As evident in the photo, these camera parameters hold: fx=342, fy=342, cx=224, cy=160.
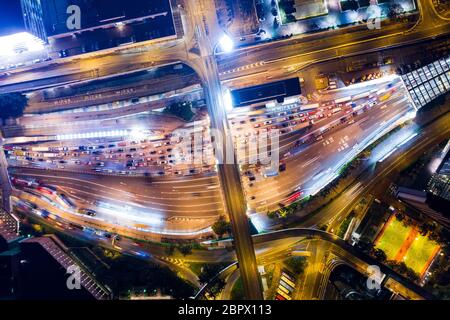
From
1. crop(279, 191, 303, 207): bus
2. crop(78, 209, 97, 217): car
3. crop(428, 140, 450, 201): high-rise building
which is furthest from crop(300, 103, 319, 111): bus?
crop(78, 209, 97, 217): car

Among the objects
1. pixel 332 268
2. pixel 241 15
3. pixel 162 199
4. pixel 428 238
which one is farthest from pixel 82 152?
pixel 428 238

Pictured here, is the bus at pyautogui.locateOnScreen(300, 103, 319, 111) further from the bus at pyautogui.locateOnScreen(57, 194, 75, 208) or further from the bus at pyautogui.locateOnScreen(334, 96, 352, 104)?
the bus at pyautogui.locateOnScreen(57, 194, 75, 208)

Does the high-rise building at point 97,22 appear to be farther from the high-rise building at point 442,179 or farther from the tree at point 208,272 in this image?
the high-rise building at point 442,179

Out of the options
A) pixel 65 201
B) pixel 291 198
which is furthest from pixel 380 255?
pixel 65 201

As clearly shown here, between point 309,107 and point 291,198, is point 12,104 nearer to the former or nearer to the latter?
point 291,198

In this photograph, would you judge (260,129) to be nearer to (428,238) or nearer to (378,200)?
(378,200)

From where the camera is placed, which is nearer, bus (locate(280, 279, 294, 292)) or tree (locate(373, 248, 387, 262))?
tree (locate(373, 248, 387, 262))
